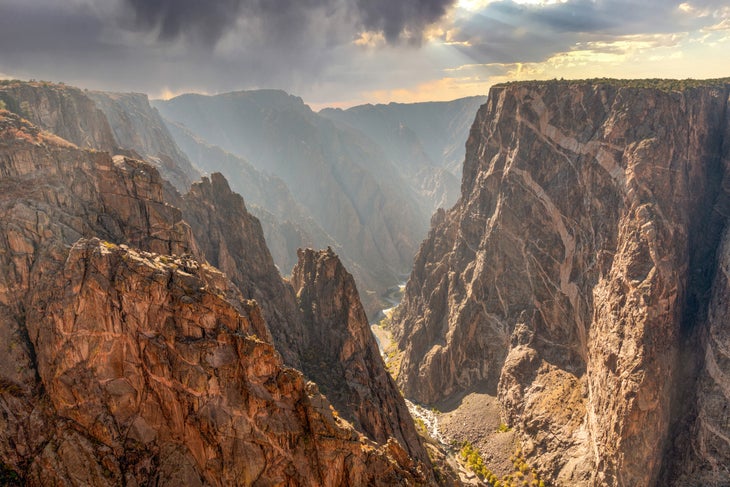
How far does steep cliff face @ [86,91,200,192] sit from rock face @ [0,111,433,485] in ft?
321

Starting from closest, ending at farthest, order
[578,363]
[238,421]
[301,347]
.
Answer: [238,421] < [301,347] < [578,363]

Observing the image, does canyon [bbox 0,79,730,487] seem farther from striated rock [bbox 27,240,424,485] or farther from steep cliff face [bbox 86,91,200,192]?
steep cliff face [bbox 86,91,200,192]

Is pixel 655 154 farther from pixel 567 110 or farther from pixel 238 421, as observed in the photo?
pixel 238 421

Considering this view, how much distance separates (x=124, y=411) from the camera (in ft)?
91.7

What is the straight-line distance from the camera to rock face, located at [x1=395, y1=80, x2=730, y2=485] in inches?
2287

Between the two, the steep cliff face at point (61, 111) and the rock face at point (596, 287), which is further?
the steep cliff face at point (61, 111)

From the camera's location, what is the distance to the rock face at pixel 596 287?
58.1 meters

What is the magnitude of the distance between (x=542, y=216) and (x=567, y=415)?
123 feet

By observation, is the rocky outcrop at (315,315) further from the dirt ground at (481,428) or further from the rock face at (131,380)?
the dirt ground at (481,428)

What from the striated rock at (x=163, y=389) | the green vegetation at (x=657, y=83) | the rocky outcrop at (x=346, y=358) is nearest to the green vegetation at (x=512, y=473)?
the rocky outcrop at (x=346, y=358)

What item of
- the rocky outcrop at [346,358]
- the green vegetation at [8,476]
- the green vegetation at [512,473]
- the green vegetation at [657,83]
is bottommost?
the green vegetation at [512,473]

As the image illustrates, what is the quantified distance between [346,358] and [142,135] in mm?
136622

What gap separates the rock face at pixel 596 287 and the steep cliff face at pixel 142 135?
9062cm

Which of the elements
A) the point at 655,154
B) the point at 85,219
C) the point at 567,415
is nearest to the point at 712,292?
the point at 655,154
